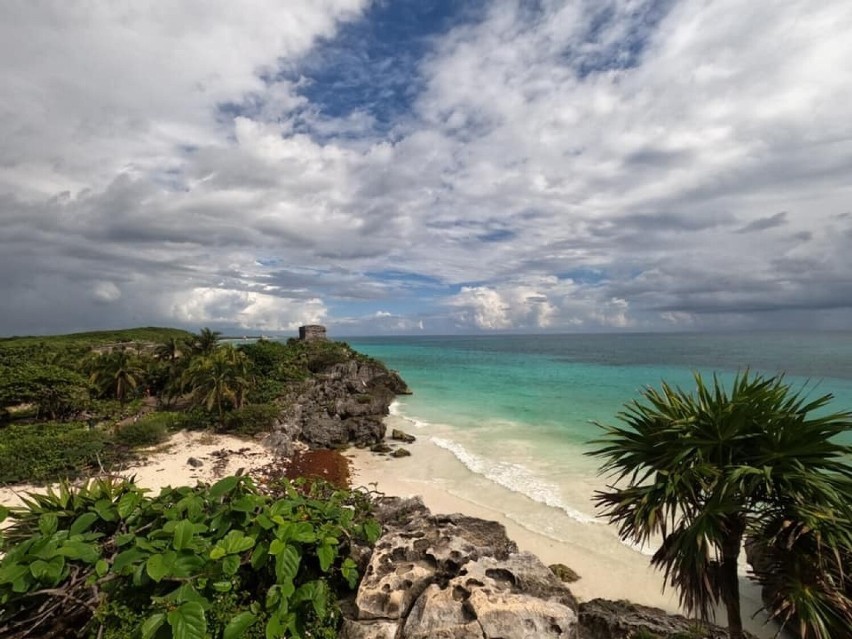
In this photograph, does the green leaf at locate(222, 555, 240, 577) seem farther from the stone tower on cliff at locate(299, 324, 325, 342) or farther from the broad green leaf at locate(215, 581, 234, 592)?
the stone tower on cliff at locate(299, 324, 325, 342)

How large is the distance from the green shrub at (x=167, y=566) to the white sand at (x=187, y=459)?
13634 mm

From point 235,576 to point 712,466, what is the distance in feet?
17.5

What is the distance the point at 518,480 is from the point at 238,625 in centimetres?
1789

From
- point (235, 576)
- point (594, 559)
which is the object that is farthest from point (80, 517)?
point (594, 559)

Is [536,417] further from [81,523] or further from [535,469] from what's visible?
[81,523]

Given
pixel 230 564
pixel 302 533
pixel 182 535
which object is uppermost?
pixel 182 535

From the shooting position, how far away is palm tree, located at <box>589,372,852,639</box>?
444cm

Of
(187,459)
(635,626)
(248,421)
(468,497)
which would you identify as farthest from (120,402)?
(635,626)

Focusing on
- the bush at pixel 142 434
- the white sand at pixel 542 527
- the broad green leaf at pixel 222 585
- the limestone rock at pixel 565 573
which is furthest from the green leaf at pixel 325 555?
the bush at pixel 142 434

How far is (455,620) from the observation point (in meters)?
4.48

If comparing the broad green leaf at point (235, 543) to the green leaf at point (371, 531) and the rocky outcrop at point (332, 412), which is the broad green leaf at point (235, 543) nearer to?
the green leaf at point (371, 531)

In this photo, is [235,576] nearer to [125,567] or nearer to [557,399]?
[125,567]

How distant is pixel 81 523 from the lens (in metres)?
3.97

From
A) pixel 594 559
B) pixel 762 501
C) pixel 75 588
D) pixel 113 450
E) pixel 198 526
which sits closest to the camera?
pixel 75 588
